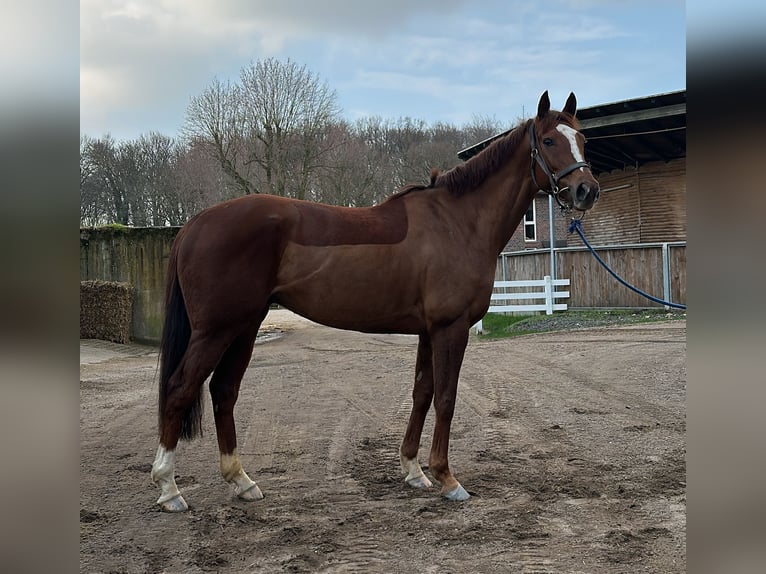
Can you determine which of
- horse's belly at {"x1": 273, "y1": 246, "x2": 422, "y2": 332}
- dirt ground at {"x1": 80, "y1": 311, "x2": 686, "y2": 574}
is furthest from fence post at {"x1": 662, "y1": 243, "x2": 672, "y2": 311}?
horse's belly at {"x1": 273, "y1": 246, "x2": 422, "y2": 332}

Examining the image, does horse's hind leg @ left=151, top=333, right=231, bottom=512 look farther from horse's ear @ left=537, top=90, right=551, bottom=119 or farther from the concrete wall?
the concrete wall

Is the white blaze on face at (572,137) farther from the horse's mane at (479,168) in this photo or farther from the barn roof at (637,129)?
the barn roof at (637,129)

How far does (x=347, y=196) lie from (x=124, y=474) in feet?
59.9

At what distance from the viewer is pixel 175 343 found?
380 centimetres

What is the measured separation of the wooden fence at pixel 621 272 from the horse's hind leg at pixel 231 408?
1249 centimetres

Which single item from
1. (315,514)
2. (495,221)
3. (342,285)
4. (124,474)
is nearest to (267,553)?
(315,514)

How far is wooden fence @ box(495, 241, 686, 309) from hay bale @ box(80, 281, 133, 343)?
11.0 metres

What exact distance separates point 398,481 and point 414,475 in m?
0.14

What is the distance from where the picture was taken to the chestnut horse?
3.61 meters

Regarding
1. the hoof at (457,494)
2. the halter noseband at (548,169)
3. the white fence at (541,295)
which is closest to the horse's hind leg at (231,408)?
the hoof at (457,494)

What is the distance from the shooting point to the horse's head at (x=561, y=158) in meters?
3.78

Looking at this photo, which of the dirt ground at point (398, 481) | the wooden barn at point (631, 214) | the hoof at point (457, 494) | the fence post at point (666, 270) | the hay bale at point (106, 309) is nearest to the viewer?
the dirt ground at point (398, 481)
